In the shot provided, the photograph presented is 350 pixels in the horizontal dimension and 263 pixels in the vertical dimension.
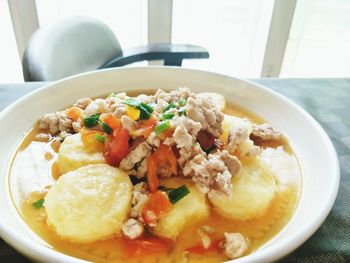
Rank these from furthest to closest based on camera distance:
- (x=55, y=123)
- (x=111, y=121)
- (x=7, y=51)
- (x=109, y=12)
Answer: (x=7, y=51) < (x=109, y=12) < (x=55, y=123) < (x=111, y=121)

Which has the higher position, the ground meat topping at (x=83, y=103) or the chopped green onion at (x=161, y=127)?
the chopped green onion at (x=161, y=127)

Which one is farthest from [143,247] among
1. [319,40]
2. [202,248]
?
[319,40]

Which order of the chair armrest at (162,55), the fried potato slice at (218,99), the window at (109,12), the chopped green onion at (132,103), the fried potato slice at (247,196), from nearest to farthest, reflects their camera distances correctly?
1. the fried potato slice at (247,196)
2. the chopped green onion at (132,103)
3. the fried potato slice at (218,99)
4. the chair armrest at (162,55)
5. the window at (109,12)

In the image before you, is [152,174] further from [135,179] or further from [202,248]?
[202,248]

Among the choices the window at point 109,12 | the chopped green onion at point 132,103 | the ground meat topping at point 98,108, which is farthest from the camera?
the window at point 109,12

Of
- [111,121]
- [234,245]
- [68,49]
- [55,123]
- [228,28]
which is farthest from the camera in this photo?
[228,28]

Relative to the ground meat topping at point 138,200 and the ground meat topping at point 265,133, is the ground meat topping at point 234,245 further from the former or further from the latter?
the ground meat topping at point 265,133

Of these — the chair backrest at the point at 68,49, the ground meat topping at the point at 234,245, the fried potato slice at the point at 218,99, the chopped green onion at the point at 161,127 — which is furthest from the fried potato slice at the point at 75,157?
the chair backrest at the point at 68,49

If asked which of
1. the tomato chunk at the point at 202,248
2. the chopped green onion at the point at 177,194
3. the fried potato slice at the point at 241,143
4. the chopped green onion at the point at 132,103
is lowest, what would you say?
the tomato chunk at the point at 202,248
